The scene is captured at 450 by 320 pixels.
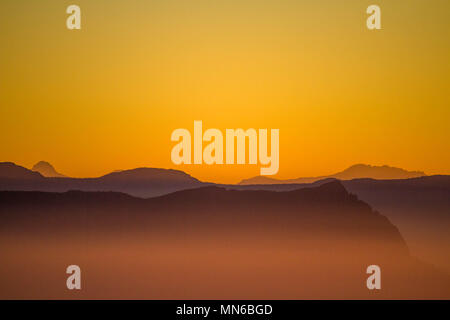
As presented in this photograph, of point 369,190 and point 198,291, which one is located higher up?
point 369,190

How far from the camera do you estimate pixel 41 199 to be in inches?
177

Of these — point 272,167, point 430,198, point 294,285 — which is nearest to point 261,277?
point 294,285

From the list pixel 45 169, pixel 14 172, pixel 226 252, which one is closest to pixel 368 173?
pixel 226 252

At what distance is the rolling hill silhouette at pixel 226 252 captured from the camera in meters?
4.39

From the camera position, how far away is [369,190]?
4461 mm

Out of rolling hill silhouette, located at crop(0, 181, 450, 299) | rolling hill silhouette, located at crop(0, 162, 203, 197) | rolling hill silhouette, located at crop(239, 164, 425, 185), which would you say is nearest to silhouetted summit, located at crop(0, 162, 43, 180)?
rolling hill silhouette, located at crop(0, 162, 203, 197)

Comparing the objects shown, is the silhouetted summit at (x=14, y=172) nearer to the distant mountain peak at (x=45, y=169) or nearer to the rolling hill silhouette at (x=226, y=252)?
the distant mountain peak at (x=45, y=169)

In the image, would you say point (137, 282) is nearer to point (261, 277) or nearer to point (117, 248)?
point (117, 248)

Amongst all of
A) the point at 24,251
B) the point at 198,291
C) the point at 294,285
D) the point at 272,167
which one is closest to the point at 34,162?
the point at 24,251

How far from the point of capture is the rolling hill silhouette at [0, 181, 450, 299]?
439 centimetres

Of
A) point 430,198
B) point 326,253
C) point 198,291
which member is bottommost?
point 198,291

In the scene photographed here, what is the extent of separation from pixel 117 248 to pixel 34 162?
1.16m

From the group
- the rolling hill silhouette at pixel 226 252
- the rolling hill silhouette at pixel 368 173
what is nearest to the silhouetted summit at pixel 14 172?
the rolling hill silhouette at pixel 226 252

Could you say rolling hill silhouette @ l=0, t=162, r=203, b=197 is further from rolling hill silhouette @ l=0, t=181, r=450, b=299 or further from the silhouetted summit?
rolling hill silhouette @ l=0, t=181, r=450, b=299
